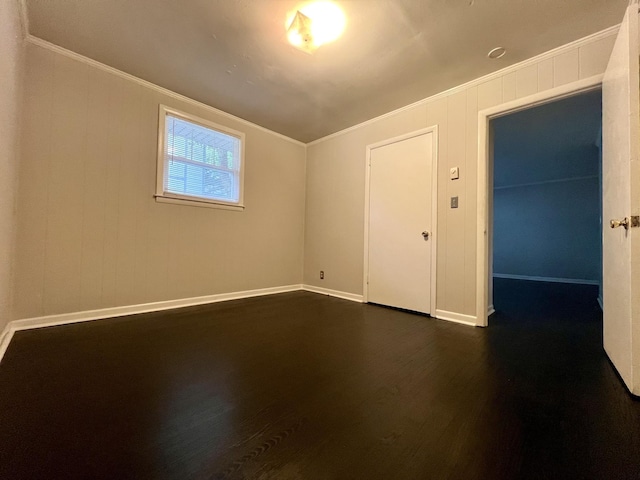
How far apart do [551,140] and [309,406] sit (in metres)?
5.46

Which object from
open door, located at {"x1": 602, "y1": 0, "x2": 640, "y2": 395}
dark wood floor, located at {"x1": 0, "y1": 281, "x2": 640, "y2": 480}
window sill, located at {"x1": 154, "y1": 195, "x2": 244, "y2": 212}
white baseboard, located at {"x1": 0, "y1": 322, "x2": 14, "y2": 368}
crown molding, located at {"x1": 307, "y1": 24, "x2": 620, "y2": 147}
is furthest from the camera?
window sill, located at {"x1": 154, "y1": 195, "x2": 244, "y2": 212}

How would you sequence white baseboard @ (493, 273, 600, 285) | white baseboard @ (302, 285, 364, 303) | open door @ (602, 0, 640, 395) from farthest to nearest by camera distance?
white baseboard @ (493, 273, 600, 285) → white baseboard @ (302, 285, 364, 303) → open door @ (602, 0, 640, 395)

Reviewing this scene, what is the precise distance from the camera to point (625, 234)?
59.6 inches

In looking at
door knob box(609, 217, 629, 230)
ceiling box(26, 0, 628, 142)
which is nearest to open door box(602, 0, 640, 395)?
door knob box(609, 217, 629, 230)

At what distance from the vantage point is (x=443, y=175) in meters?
2.87

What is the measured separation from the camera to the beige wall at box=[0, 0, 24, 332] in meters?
1.54

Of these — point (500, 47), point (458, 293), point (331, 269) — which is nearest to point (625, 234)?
point (458, 293)

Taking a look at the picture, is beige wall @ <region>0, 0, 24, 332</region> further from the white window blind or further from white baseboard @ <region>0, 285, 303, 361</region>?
the white window blind

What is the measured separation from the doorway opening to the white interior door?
965 mm

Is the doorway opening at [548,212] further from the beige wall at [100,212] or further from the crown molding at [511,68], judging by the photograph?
the beige wall at [100,212]

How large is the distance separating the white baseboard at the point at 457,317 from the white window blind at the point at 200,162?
2.92 metres

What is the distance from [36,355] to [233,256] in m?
2.07

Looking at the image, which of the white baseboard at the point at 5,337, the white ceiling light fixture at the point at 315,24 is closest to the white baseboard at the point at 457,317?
the white ceiling light fixture at the point at 315,24

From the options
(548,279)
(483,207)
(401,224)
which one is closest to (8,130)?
(401,224)
